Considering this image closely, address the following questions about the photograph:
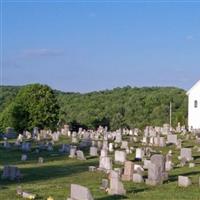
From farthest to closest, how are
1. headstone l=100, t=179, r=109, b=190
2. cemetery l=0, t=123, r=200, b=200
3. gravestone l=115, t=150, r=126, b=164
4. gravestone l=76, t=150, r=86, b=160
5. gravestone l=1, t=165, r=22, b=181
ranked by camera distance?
gravestone l=76, t=150, r=86, b=160 < gravestone l=115, t=150, r=126, b=164 < gravestone l=1, t=165, r=22, b=181 < headstone l=100, t=179, r=109, b=190 < cemetery l=0, t=123, r=200, b=200

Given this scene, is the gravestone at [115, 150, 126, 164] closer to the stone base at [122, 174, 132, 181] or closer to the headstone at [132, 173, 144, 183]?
the stone base at [122, 174, 132, 181]

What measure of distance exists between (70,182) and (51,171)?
14.5ft

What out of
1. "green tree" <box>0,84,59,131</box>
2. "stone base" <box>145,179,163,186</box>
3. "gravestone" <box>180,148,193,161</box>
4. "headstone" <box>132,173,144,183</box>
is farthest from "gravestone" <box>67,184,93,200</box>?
"green tree" <box>0,84,59,131</box>

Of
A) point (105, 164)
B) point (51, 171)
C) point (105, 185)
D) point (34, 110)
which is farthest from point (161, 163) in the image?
point (34, 110)

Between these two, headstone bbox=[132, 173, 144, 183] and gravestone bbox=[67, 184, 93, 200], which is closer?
gravestone bbox=[67, 184, 93, 200]

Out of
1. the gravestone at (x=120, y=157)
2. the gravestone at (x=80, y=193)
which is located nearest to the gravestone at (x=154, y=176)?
the gravestone at (x=80, y=193)

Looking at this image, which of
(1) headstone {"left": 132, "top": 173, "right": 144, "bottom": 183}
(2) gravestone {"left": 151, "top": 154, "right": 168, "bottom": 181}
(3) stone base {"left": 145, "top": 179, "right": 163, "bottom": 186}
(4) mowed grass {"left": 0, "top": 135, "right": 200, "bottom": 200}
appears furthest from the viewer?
(2) gravestone {"left": 151, "top": 154, "right": 168, "bottom": 181}

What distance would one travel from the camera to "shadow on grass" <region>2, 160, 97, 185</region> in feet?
82.2

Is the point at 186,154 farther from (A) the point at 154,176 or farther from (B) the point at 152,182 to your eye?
(B) the point at 152,182

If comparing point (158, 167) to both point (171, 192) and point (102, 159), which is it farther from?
point (102, 159)

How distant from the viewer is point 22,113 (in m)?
65.5

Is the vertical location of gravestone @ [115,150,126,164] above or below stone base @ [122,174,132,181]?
above

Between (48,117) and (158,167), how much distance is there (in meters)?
43.8

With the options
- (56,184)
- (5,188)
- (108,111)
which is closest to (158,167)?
(56,184)
